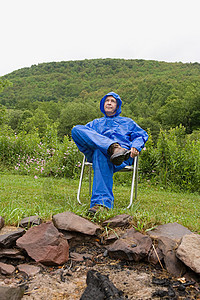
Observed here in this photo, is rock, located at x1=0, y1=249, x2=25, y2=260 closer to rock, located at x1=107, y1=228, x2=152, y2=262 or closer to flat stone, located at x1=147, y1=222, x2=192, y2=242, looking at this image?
rock, located at x1=107, y1=228, x2=152, y2=262

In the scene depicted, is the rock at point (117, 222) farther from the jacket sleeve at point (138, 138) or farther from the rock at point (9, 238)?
the jacket sleeve at point (138, 138)

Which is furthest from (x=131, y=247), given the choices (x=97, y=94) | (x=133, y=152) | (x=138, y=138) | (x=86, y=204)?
(x=97, y=94)

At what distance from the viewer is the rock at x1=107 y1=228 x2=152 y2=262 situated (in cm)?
185

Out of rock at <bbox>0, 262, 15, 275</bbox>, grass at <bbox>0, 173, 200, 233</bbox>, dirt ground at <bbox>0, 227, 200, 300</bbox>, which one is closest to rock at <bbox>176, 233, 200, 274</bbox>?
dirt ground at <bbox>0, 227, 200, 300</bbox>

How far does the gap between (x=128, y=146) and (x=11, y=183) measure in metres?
3.26

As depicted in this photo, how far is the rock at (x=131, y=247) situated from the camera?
6.08 feet

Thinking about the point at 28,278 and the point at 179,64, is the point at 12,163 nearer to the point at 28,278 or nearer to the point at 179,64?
the point at 28,278

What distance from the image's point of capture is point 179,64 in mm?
63625

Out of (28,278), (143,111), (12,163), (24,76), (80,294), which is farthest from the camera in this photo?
(24,76)

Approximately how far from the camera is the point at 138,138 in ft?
11.5

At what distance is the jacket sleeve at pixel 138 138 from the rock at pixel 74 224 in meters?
1.37

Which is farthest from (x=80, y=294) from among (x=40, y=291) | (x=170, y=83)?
(x=170, y=83)

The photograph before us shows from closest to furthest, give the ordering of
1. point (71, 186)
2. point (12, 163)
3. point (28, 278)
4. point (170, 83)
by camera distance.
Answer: point (28, 278), point (71, 186), point (12, 163), point (170, 83)

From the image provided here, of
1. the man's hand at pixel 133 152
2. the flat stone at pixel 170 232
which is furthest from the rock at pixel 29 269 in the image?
the man's hand at pixel 133 152
